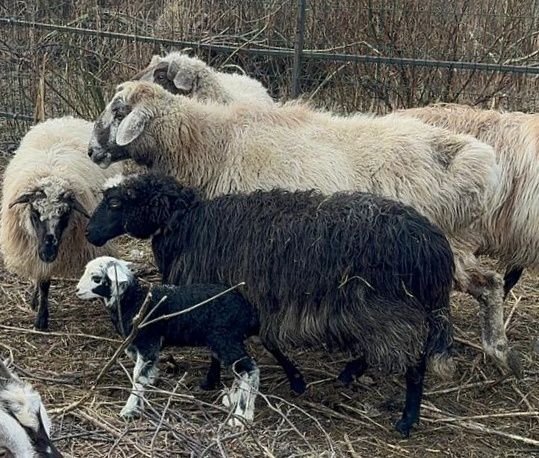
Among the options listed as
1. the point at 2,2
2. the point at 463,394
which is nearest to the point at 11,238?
the point at 463,394

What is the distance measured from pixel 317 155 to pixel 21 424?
3010mm

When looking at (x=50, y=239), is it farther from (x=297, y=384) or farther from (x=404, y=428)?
(x=404, y=428)

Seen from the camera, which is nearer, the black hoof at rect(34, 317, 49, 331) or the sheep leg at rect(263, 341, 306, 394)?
the sheep leg at rect(263, 341, 306, 394)

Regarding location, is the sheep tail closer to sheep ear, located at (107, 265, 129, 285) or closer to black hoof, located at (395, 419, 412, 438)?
black hoof, located at (395, 419, 412, 438)

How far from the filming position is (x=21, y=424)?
9.86ft

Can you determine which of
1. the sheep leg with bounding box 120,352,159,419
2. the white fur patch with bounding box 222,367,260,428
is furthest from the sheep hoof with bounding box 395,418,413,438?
the sheep leg with bounding box 120,352,159,419

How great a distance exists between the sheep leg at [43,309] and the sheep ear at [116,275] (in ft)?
4.24

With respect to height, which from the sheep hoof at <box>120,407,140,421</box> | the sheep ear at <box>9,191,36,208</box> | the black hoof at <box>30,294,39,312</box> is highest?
the sheep ear at <box>9,191,36,208</box>

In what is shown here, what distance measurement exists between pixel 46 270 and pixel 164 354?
1.02 metres

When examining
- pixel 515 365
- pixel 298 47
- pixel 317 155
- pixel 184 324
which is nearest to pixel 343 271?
pixel 184 324

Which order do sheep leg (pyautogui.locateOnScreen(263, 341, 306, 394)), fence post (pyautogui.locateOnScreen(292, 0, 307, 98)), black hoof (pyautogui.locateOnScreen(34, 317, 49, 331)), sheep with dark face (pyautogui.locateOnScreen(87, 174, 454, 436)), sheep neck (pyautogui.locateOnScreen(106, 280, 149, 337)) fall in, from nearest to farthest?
sheep with dark face (pyautogui.locateOnScreen(87, 174, 454, 436)) → sheep neck (pyautogui.locateOnScreen(106, 280, 149, 337)) → sheep leg (pyautogui.locateOnScreen(263, 341, 306, 394)) → black hoof (pyautogui.locateOnScreen(34, 317, 49, 331)) → fence post (pyautogui.locateOnScreen(292, 0, 307, 98))

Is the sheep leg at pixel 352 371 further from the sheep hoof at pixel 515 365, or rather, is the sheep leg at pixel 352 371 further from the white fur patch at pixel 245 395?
the sheep hoof at pixel 515 365

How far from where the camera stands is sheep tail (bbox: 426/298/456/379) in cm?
466

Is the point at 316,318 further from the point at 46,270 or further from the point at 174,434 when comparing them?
the point at 46,270
